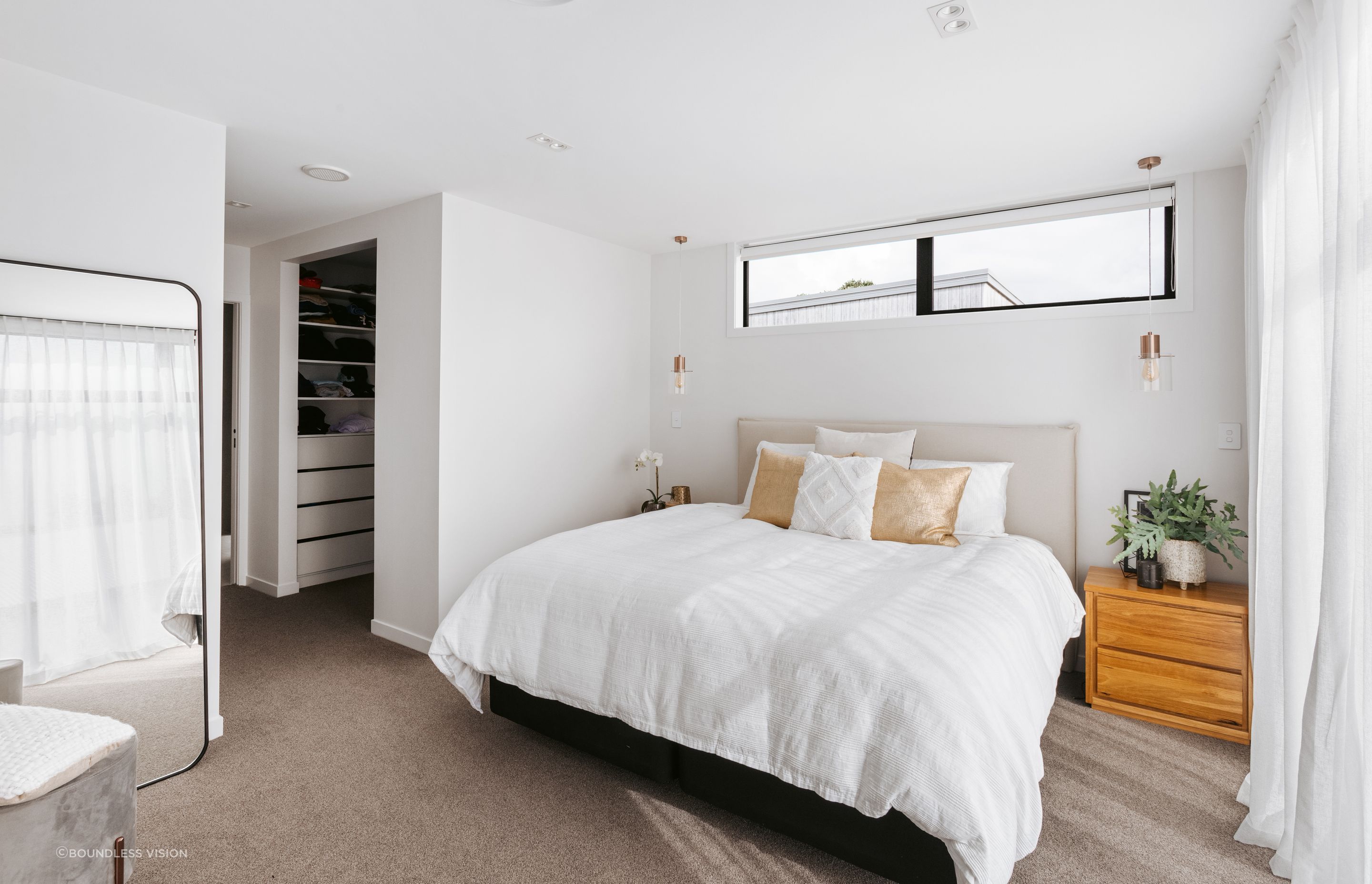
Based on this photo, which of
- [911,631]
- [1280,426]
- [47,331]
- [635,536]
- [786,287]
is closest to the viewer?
[911,631]

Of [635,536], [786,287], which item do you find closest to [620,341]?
[786,287]

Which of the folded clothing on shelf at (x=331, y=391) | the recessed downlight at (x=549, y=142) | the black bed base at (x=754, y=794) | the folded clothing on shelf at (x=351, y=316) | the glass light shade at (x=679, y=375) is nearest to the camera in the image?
the black bed base at (x=754, y=794)

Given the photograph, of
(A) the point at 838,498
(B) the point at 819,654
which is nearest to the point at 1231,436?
(A) the point at 838,498

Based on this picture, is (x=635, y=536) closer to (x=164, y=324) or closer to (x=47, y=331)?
(x=164, y=324)

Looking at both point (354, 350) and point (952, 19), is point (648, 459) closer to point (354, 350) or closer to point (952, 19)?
point (354, 350)

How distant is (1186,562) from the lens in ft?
9.36

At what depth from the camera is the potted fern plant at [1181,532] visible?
111 inches

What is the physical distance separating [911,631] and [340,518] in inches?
181

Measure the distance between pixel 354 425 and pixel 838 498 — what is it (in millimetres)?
3885

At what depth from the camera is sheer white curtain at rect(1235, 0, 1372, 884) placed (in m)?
1.28

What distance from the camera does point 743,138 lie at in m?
2.78

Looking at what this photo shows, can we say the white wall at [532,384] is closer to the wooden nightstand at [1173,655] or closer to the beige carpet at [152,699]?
the beige carpet at [152,699]

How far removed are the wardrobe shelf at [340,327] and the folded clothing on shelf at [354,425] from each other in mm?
675

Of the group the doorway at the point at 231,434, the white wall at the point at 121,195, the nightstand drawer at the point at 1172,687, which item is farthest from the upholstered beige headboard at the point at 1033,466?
the doorway at the point at 231,434
